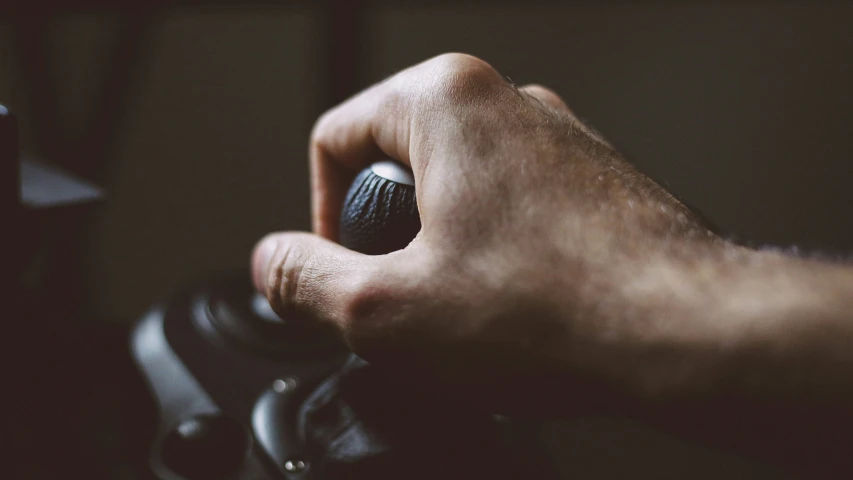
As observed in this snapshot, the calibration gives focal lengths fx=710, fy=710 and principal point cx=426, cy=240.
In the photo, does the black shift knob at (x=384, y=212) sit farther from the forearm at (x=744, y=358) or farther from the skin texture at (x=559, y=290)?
the forearm at (x=744, y=358)

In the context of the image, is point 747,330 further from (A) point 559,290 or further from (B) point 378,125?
(B) point 378,125

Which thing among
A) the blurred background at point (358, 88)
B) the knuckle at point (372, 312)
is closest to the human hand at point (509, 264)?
the knuckle at point (372, 312)

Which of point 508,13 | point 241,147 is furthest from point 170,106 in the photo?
point 508,13

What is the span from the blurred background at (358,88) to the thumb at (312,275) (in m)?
0.77

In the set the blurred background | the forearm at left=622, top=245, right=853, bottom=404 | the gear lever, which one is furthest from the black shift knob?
the blurred background

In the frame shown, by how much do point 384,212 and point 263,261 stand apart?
0.11m

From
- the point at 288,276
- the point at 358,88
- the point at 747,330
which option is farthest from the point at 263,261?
the point at 358,88

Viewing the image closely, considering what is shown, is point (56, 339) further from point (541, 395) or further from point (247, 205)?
point (247, 205)

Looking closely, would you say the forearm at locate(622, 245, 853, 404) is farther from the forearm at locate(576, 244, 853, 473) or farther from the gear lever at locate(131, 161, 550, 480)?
the gear lever at locate(131, 161, 550, 480)

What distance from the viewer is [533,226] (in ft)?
1.16

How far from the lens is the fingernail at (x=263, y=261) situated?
1.52ft

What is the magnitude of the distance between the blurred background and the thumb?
2.52 feet

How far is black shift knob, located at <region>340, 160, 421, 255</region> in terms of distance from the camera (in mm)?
401

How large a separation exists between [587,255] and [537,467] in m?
0.15
